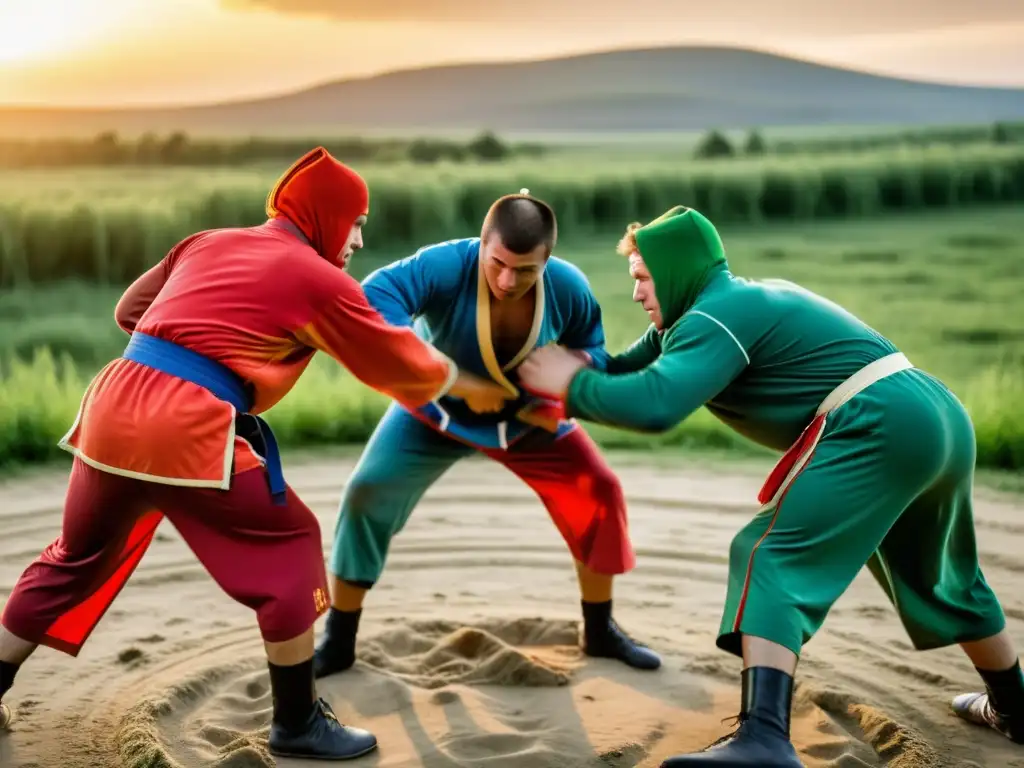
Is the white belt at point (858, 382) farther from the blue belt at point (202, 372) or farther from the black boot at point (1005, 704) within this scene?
the blue belt at point (202, 372)

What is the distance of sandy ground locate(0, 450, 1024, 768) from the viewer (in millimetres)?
3406

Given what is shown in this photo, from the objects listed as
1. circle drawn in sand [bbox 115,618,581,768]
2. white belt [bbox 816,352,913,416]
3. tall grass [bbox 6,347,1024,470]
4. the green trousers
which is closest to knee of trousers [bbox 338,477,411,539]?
circle drawn in sand [bbox 115,618,581,768]

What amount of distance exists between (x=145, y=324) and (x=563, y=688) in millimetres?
1666

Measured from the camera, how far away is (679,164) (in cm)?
1455

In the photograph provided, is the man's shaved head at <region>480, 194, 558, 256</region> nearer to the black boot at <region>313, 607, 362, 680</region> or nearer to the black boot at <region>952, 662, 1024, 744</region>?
the black boot at <region>313, 607, 362, 680</region>

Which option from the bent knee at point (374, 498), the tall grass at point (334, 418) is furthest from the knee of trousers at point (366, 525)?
the tall grass at point (334, 418)

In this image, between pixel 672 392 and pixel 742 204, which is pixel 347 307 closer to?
pixel 672 392

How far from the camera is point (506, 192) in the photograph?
504 inches

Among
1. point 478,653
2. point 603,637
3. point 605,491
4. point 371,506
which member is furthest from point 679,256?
point 478,653

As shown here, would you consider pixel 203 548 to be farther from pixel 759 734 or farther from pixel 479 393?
pixel 759 734

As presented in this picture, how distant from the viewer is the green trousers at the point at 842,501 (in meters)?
2.97

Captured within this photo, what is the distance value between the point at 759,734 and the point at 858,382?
0.88m

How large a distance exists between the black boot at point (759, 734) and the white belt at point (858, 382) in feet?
2.17

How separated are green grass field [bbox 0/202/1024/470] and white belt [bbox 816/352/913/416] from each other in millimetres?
3790
